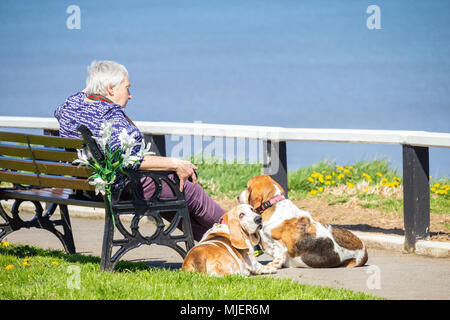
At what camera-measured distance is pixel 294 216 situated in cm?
622

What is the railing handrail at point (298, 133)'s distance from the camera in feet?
22.8

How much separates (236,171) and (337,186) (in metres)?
1.91

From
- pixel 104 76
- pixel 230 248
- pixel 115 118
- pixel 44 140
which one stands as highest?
pixel 104 76

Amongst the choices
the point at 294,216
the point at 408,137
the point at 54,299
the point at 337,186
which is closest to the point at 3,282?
the point at 54,299

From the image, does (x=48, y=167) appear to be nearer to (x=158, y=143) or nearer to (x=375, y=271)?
(x=158, y=143)

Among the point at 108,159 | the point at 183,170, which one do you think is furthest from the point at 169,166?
the point at 108,159

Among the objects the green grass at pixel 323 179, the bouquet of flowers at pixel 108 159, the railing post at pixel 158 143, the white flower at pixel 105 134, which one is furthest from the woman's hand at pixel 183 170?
the green grass at pixel 323 179

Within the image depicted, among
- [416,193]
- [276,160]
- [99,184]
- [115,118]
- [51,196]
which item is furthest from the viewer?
[276,160]

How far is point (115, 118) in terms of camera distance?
5.73 m

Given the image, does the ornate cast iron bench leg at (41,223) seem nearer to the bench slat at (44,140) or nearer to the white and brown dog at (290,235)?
the bench slat at (44,140)

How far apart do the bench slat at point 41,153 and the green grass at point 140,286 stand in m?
0.89

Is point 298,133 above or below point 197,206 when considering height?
above

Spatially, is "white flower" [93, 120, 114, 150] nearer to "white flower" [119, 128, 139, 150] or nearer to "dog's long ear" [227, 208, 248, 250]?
"white flower" [119, 128, 139, 150]

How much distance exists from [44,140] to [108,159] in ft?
2.57
